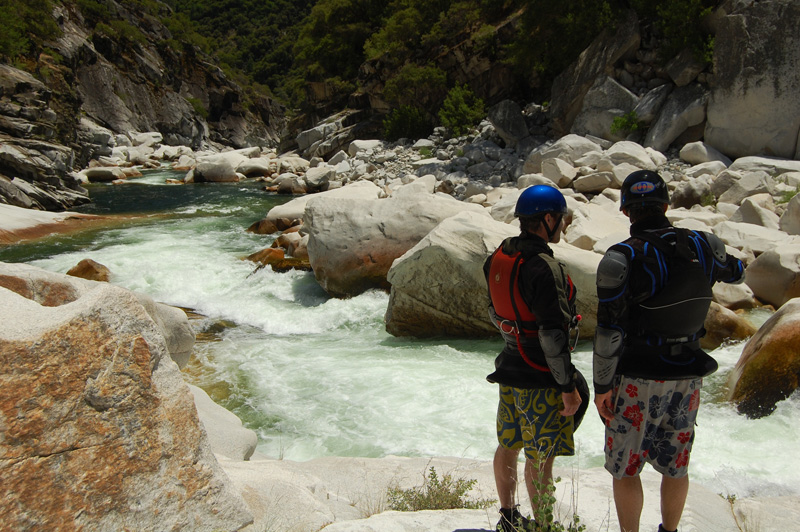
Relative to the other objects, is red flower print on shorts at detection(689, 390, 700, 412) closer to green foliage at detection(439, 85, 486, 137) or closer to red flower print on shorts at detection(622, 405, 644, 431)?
red flower print on shorts at detection(622, 405, 644, 431)

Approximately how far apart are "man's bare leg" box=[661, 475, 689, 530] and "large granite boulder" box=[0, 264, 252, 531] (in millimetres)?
1770

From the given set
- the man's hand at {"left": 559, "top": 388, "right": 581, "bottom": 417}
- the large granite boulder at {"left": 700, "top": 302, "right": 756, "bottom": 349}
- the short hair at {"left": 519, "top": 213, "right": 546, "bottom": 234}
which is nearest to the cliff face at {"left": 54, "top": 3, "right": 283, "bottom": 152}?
the large granite boulder at {"left": 700, "top": 302, "right": 756, "bottom": 349}

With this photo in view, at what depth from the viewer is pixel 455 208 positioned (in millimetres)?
8641

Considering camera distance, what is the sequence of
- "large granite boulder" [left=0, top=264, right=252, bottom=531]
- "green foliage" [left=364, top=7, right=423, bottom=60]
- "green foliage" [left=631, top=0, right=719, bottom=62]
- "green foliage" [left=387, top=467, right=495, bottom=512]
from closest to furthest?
"large granite boulder" [left=0, top=264, right=252, bottom=531], "green foliage" [left=387, top=467, right=495, bottom=512], "green foliage" [left=631, top=0, right=719, bottom=62], "green foliage" [left=364, top=7, right=423, bottom=60]

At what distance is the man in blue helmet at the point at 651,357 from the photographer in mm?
2186

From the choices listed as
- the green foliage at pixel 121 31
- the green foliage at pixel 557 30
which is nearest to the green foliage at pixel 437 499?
the green foliage at pixel 557 30

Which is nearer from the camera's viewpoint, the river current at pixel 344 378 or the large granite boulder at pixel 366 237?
the river current at pixel 344 378

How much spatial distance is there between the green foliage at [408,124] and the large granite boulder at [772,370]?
2462 cm

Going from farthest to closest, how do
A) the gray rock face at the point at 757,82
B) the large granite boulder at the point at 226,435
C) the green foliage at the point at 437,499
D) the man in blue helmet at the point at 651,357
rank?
the gray rock face at the point at 757,82
the large granite boulder at the point at 226,435
the green foliage at the point at 437,499
the man in blue helmet at the point at 651,357

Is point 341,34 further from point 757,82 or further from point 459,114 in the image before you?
point 757,82

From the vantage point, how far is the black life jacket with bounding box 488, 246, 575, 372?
235cm

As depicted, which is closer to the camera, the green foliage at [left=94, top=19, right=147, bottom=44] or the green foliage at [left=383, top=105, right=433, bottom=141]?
the green foliage at [left=383, top=105, right=433, bottom=141]

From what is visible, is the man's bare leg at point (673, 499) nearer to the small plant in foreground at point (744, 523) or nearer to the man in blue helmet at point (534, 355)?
the man in blue helmet at point (534, 355)

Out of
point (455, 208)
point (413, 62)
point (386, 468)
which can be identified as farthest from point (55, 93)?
point (386, 468)
